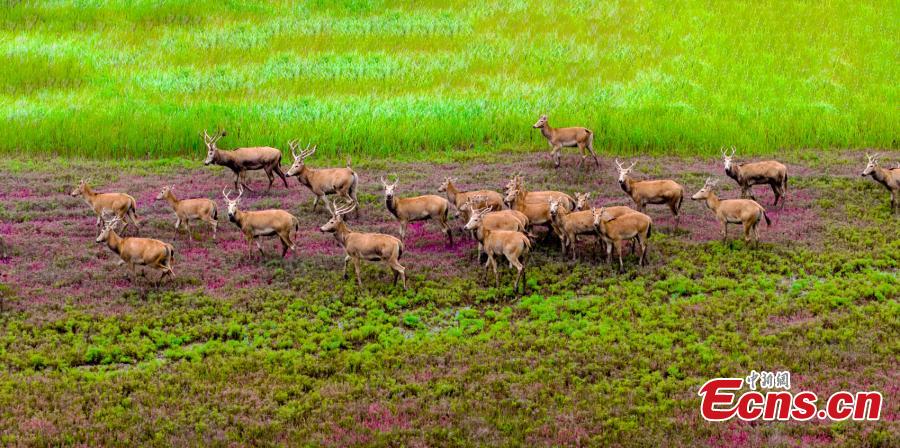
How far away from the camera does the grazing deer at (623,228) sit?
65.0ft

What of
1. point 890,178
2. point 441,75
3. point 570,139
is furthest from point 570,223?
point 441,75

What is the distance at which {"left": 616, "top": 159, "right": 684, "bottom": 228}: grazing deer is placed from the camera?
882 inches

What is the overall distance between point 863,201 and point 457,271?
11629 mm

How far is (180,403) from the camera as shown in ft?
46.6

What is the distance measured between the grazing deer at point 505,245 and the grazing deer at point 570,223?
5.42 feet

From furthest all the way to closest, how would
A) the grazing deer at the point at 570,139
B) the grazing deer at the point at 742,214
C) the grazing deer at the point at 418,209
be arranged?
1. the grazing deer at the point at 570,139
2. the grazing deer at the point at 418,209
3. the grazing deer at the point at 742,214

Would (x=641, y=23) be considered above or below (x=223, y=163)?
above

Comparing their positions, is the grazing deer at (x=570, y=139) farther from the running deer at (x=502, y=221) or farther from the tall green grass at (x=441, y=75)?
the running deer at (x=502, y=221)

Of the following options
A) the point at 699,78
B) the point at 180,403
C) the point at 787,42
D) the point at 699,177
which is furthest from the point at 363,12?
the point at 180,403

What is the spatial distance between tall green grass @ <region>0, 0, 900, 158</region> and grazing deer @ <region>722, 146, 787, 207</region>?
6.32 m

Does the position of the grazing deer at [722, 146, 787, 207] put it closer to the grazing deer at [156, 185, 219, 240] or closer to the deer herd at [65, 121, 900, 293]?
the deer herd at [65, 121, 900, 293]

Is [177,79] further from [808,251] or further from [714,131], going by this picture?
[808,251]

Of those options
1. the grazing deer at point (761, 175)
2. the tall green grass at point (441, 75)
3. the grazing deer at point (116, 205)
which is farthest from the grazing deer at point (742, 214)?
the grazing deer at point (116, 205)

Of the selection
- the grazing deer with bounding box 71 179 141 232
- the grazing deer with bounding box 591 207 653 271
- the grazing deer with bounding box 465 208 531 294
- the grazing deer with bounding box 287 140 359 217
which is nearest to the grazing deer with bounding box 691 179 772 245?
the grazing deer with bounding box 591 207 653 271
